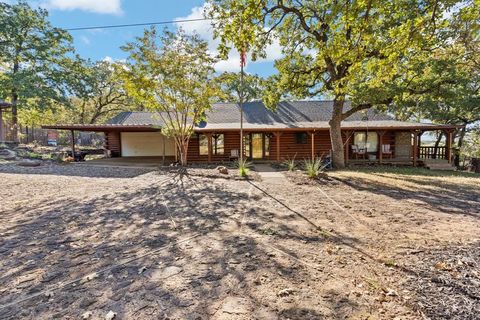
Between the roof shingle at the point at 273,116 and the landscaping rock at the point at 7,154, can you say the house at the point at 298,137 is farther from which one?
the landscaping rock at the point at 7,154

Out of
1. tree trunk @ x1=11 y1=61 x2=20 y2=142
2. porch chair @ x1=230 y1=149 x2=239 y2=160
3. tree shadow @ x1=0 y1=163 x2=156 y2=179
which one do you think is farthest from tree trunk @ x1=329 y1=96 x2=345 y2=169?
tree trunk @ x1=11 y1=61 x2=20 y2=142

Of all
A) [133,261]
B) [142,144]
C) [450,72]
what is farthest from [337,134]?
[142,144]

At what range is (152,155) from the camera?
19812 mm

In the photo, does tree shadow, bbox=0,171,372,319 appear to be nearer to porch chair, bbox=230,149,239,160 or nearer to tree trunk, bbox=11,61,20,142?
porch chair, bbox=230,149,239,160

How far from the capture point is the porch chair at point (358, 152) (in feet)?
51.3

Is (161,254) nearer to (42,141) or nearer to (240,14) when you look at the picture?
(240,14)

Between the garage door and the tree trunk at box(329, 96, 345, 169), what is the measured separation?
1201 centimetres

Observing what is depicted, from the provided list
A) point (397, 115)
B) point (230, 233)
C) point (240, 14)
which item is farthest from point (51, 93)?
point (397, 115)

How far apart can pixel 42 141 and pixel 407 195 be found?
32486mm

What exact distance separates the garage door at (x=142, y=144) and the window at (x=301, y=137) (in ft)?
30.6

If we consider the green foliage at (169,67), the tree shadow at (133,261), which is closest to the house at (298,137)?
the green foliage at (169,67)

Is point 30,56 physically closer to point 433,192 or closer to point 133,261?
point 133,261

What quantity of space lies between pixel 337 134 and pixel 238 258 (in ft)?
34.9

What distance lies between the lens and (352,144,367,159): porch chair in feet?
51.3
